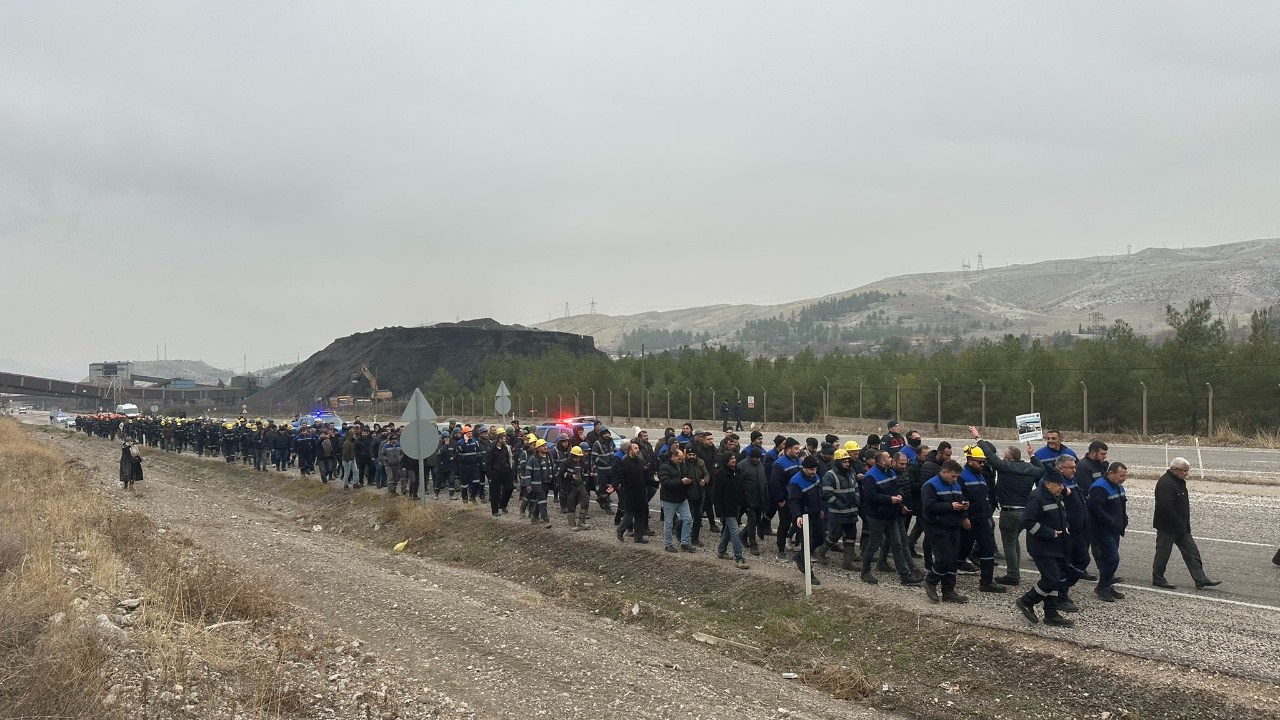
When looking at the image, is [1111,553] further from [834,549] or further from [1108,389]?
[1108,389]

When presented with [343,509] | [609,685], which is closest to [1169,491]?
[609,685]

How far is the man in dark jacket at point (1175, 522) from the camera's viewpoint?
10062 mm

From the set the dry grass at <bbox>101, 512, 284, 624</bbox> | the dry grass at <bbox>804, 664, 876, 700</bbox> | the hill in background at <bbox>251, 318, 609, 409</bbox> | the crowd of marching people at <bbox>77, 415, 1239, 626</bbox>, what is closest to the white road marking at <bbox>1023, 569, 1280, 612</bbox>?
the crowd of marching people at <bbox>77, 415, 1239, 626</bbox>

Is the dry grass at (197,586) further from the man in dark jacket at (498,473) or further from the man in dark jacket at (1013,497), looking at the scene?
the man in dark jacket at (1013,497)

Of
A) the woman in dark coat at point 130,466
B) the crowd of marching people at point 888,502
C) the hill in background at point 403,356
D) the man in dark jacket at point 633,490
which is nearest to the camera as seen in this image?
the crowd of marching people at point 888,502

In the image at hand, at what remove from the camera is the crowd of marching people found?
31.6 ft

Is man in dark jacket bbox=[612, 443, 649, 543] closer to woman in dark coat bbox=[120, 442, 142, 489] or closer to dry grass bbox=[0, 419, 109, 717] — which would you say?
dry grass bbox=[0, 419, 109, 717]

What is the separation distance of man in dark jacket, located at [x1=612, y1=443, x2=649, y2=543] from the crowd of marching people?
1.0 inches

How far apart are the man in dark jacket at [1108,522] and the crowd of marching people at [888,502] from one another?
2cm

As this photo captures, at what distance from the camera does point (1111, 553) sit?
389 inches

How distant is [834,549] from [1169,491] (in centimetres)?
489

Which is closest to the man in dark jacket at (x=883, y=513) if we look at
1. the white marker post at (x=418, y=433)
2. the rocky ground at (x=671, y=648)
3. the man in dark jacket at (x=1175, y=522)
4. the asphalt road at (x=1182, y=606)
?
the asphalt road at (x=1182, y=606)

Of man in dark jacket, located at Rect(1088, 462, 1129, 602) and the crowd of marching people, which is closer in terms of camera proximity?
the crowd of marching people

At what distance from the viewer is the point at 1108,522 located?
9.80 m
